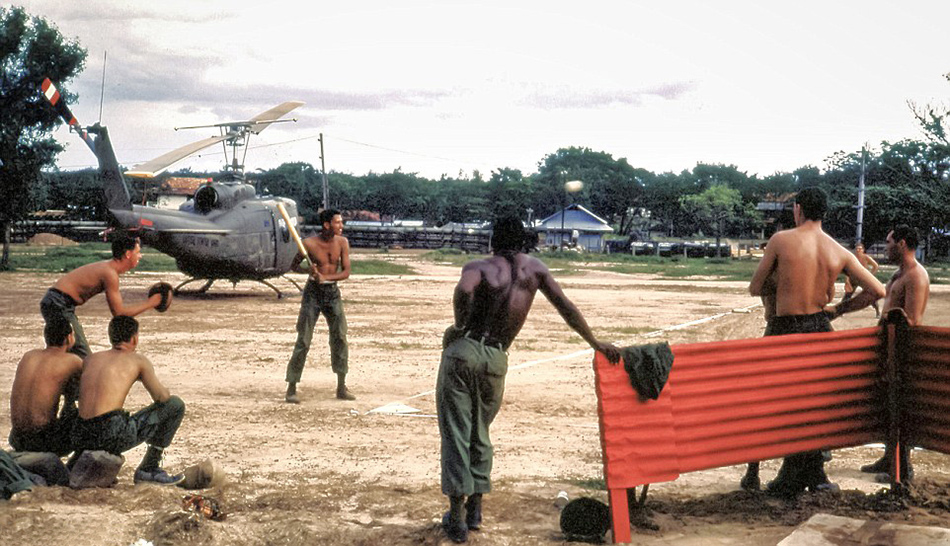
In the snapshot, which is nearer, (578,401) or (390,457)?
(390,457)

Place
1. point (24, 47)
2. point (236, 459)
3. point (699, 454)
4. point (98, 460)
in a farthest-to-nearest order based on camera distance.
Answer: point (24, 47) → point (236, 459) → point (98, 460) → point (699, 454)

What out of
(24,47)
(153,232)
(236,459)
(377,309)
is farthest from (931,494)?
(24,47)

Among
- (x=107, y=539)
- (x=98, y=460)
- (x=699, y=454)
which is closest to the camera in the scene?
(x=107, y=539)

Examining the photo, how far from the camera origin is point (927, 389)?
6480mm

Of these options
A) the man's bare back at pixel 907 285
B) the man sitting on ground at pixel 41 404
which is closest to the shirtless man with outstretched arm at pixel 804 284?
the man's bare back at pixel 907 285

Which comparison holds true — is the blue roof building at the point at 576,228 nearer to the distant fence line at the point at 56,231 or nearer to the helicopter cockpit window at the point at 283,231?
the distant fence line at the point at 56,231

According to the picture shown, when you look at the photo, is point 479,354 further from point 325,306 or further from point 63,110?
point 63,110

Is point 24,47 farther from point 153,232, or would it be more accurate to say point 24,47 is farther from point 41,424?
point 41,424

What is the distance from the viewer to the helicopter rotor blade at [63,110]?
22.3 meters

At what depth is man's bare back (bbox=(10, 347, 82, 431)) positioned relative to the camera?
21.7 feet

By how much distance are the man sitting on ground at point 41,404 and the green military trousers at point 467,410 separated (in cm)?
278

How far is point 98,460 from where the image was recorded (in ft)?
21.1

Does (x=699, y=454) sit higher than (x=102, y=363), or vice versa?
(x=102, y=363)

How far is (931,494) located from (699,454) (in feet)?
6.19
